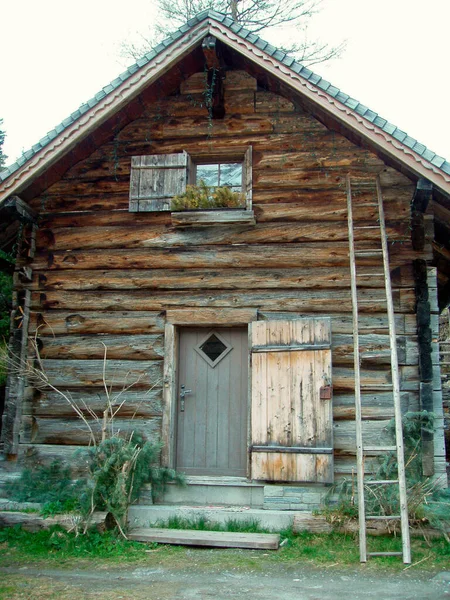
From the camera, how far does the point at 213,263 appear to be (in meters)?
8.36

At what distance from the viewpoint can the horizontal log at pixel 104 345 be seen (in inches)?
325

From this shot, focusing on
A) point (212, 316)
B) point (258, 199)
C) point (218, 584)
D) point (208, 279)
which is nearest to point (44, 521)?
point (218, 584)

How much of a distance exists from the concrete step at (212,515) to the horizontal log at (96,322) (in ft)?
7.49

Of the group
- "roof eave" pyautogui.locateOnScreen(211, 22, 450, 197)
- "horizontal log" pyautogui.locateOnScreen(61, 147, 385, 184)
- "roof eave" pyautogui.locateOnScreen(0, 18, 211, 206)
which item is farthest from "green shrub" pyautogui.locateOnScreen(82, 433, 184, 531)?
"roof eave" pyautogui.locateOnScreen(211, 22, 450, 197)

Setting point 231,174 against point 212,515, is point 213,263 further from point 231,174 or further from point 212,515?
point 212,515

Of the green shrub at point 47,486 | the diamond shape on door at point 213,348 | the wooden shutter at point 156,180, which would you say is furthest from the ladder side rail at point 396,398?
the green shrub at point 47,486

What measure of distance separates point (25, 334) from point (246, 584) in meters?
4.66

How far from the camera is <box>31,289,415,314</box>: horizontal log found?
7953mm

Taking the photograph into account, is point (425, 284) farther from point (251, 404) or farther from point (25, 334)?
point (25, 334)

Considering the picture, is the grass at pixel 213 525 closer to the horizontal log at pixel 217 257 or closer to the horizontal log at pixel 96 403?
the horizontal log at pixel 96 403

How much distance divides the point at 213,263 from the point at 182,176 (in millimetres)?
1334

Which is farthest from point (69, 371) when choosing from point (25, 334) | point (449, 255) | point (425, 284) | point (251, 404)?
point (449, 255)

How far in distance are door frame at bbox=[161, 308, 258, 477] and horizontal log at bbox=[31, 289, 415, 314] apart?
0.10m

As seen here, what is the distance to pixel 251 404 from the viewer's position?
25.6 feet
